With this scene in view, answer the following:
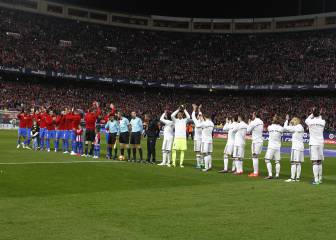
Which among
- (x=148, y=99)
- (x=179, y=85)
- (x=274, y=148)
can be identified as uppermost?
(x=179, y=85)

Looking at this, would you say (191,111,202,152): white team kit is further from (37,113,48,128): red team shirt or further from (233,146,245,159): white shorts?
(37,113,48,128): red team shirt

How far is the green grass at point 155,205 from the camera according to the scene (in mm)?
8938

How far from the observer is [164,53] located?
8219 centimetres

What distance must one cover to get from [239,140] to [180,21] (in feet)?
225

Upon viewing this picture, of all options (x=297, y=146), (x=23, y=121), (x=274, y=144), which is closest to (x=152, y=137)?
(x=274, y=144)

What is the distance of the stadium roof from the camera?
80.6 meters

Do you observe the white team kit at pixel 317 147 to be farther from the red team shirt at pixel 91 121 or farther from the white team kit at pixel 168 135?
the red team shirt at pixel 91 121

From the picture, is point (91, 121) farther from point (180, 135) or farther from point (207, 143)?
point (207, 143)

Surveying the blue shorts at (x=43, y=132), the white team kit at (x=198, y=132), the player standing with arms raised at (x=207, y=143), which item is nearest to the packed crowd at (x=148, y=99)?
the blue shorts at (x=43, y=132)

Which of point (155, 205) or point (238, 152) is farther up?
point (238, 152)

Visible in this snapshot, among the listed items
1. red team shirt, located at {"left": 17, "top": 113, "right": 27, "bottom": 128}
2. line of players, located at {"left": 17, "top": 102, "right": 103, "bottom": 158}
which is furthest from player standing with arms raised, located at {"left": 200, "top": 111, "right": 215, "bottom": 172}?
red team shirt, located at {"left": 17, "top": 113, "right": 27, "bottom": 128}

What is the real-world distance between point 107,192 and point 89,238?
5.00m

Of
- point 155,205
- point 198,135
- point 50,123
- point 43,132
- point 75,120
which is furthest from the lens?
point 43,132

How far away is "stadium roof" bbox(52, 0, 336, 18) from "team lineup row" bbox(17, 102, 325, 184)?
5538 cm
